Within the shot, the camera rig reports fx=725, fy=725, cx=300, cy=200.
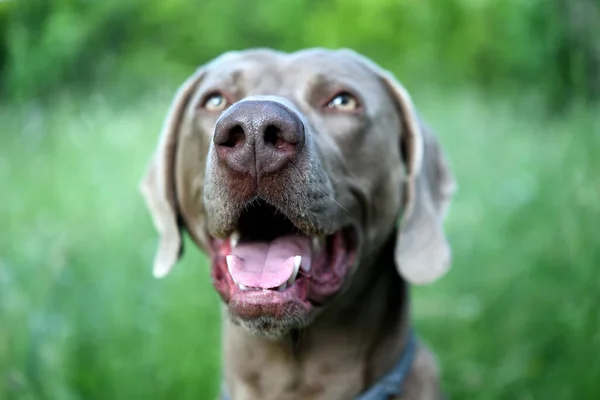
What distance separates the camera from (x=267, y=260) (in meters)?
2.06

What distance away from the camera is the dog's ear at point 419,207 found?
2.38m

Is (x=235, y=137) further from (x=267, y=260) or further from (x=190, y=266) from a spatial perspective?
(x=190, y=266)

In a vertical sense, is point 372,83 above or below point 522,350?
above

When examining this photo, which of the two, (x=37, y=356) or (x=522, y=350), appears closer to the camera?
(x=37, y=356)

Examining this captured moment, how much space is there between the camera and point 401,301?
2.48m

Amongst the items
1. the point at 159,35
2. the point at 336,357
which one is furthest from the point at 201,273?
the point at 336,357

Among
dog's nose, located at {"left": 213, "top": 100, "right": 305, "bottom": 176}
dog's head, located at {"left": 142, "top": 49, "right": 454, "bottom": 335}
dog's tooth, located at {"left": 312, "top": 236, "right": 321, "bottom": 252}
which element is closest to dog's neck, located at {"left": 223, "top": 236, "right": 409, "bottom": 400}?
dog's head, located at {"left": 142, "top": 49, "right": 454, "bottom": 335}

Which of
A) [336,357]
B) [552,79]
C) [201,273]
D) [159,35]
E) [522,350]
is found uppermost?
[159,35]

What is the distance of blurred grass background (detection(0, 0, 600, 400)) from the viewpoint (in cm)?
365

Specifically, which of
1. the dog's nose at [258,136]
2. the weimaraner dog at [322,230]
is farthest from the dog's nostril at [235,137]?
the weimaraner dog at [322,230]

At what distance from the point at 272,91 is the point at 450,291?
2327 millimetres

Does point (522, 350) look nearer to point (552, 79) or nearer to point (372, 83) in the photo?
point (552, 79)

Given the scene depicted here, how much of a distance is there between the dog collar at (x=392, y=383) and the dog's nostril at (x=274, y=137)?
934 mm

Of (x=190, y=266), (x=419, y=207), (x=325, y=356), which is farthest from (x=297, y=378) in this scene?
(x=190, y=266)
